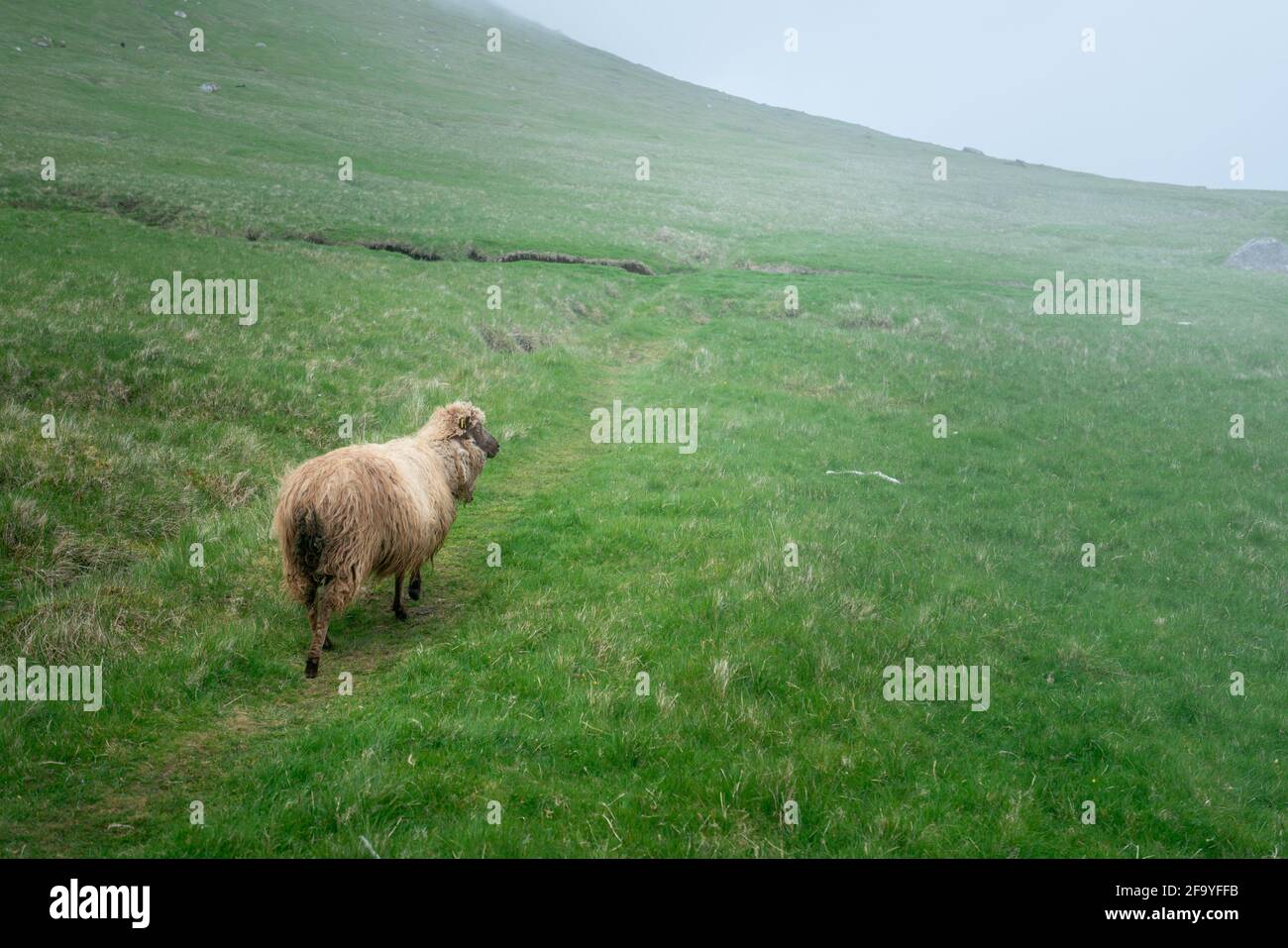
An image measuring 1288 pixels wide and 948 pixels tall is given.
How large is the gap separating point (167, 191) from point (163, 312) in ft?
71.2

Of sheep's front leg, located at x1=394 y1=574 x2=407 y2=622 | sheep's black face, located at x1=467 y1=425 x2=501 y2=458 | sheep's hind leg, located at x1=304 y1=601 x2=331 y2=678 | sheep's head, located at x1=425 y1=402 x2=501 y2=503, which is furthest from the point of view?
sheep's black face, located at x1=467 y1=425 x2=501 y2=458

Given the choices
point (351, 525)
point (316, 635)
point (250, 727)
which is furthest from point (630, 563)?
point (250, 727)

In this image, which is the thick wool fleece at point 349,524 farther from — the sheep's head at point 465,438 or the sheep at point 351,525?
the sheep's head at point 465,438

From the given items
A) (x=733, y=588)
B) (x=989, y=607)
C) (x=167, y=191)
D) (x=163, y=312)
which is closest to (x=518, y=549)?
(x=733, y=588)

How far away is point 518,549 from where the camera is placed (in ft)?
36.7

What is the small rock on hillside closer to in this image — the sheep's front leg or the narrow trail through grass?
the narrow trail through grass

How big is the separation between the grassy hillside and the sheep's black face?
135cm

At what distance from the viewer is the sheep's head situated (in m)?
10.9

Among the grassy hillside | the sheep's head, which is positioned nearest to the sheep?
the grassy hillside

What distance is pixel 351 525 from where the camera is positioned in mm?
8031

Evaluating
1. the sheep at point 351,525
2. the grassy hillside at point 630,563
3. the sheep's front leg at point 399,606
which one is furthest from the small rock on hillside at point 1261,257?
the sheep's front leg at point 399,606

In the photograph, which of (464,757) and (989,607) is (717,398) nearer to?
(989,607)

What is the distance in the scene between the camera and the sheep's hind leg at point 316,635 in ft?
25.5

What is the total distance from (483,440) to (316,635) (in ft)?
14.2
